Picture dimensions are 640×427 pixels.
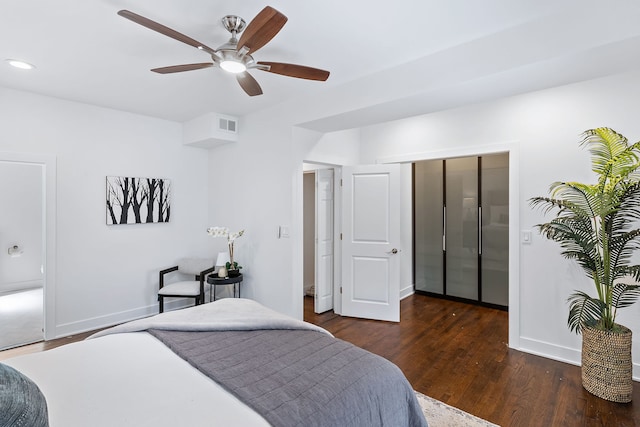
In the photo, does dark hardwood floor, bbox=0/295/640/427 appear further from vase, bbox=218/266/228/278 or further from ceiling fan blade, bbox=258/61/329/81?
ceiling fan blade, bbox=258/61/329/81

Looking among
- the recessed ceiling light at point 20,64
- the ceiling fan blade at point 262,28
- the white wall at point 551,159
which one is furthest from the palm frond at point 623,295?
the recessed ceiling light at point 20,64

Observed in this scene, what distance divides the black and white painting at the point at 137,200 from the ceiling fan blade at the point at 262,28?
9.30 ft

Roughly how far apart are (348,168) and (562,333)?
2.83 m

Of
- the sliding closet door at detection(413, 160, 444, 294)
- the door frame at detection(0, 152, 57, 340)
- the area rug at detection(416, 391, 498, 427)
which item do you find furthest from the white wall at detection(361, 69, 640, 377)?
the door frame at detection(0, 152, 57, 340)

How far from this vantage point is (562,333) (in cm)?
294

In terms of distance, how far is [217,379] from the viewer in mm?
1365

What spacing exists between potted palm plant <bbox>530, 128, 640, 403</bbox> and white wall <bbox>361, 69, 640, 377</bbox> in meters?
0.32

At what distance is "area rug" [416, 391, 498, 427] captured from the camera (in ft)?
6.75

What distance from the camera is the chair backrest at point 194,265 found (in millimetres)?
4074

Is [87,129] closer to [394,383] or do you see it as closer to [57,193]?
[57,193]

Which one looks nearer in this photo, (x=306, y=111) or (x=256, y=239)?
(x=306, y=111)

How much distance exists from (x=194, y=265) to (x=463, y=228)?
3.92 metres

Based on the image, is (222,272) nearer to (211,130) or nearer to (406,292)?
(211,130)

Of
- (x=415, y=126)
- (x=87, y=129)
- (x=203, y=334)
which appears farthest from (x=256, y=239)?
(x=415, y=126)
